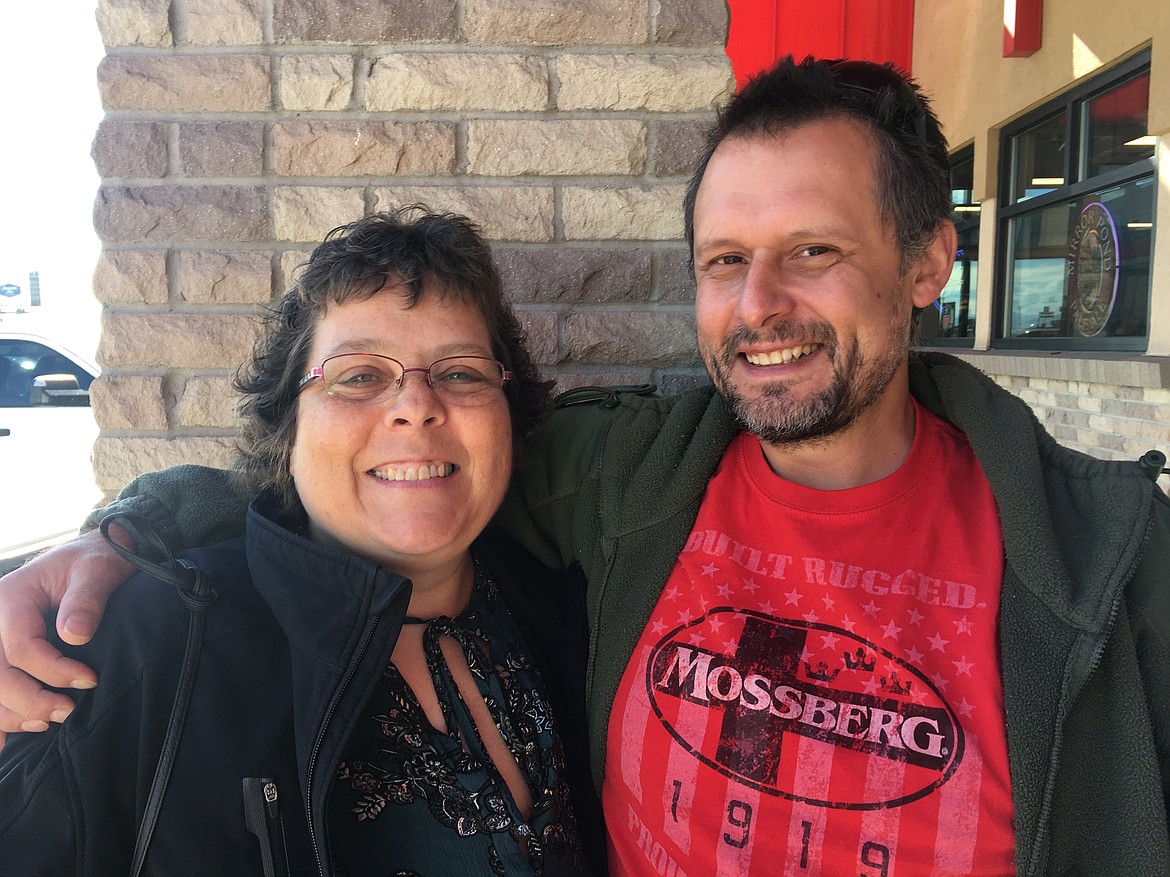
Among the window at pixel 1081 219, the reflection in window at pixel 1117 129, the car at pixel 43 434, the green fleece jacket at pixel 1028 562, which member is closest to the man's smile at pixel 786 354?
the green fleece jacket at pixel 1028 562

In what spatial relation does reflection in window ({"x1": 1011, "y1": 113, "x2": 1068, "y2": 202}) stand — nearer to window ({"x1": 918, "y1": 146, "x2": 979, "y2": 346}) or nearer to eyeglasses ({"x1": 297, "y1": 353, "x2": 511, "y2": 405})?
window ({"x1": 918, "y1": 146, "x2": 979, "y2": 346})

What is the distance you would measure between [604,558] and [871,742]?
599 mm

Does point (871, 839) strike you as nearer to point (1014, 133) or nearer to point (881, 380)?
point (881, 380)

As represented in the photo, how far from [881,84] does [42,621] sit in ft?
5.81

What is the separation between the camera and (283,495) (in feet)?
4.70

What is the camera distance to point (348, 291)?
4.46 ft

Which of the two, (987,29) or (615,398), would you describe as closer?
(615,398)

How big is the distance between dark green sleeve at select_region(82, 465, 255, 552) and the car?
13.7 feet

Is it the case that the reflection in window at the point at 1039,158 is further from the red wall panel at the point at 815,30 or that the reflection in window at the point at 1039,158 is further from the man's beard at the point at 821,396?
the man's beard at the point at 821,396

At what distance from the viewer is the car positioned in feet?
16.8

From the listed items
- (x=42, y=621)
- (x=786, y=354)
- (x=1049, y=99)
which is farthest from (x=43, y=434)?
(x=1049, y=99)

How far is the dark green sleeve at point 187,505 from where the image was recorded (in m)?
1.38

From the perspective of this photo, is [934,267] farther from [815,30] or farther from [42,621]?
[42,621]

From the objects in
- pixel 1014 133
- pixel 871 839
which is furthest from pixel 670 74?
pixel 1014 133
